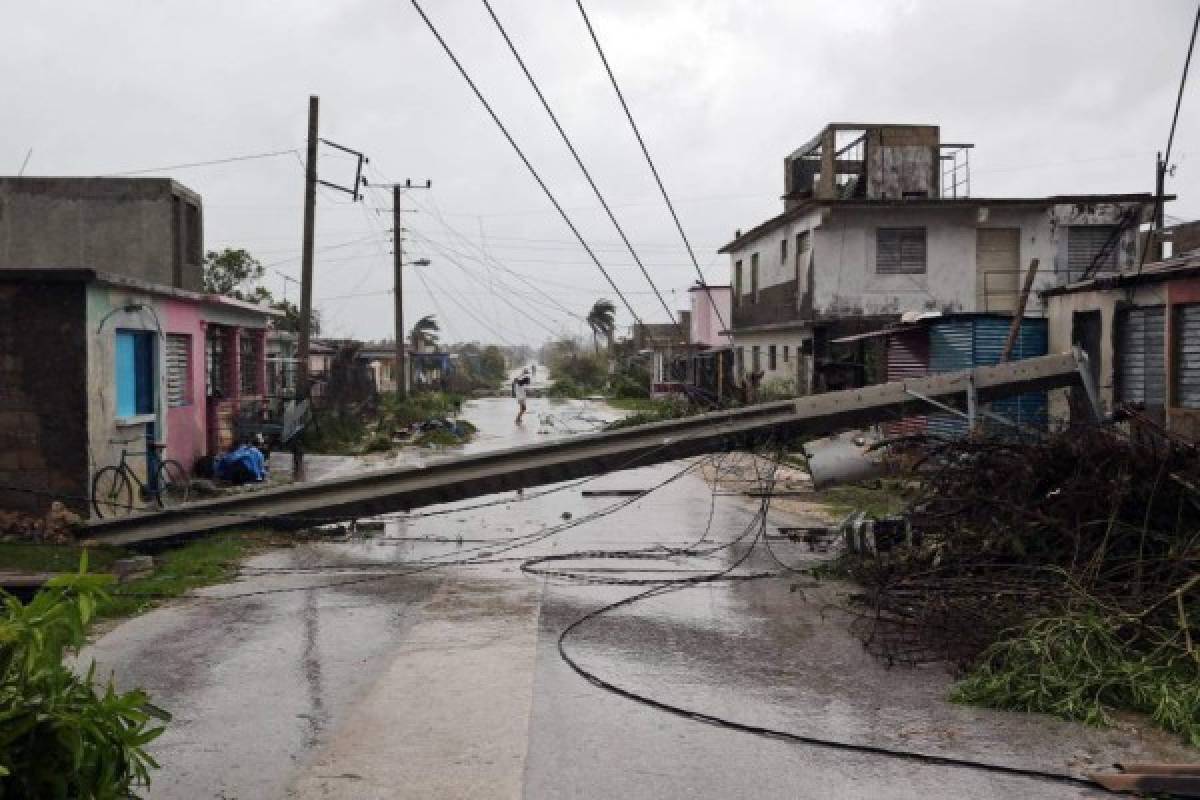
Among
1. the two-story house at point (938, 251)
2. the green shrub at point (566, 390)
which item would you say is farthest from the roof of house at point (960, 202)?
the green shrub at point (566, 390)

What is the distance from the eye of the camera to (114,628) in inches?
361

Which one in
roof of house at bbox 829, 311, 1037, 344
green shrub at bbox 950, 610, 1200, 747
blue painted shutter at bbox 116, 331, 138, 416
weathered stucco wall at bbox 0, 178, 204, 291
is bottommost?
green shrub at bbox 950, 610, 1200, 747

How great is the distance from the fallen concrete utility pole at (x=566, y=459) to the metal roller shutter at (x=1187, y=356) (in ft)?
10.5

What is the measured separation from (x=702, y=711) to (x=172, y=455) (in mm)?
14268

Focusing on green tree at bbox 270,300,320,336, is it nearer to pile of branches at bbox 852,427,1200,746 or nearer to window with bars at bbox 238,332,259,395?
window with bars at bbox 238,332,259,395

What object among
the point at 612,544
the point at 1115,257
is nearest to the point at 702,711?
the point at 612,544

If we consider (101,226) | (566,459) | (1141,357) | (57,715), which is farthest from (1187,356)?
(101,226)

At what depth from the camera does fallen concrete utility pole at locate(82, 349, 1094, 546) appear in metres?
12.1

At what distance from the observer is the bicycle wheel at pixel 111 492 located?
44.5ft

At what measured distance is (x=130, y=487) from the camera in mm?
14711

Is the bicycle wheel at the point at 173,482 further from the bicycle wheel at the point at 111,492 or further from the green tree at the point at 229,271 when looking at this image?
the green tree at the point at 229,271

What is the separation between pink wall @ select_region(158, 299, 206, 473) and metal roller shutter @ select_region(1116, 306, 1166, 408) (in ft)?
48.8

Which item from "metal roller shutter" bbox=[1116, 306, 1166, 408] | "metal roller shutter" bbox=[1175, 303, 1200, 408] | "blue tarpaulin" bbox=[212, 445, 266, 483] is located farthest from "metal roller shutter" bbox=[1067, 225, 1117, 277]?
"blue tarpaulin" bbox=[212, 445, 266, 483]

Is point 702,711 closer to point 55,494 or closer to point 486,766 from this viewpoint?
point 486,766
